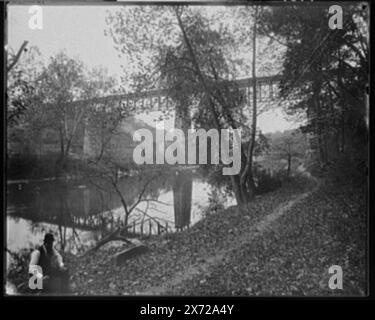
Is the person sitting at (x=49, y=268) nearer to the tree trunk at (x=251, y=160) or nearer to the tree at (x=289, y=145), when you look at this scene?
the tree trunk at (x=251, y=160)

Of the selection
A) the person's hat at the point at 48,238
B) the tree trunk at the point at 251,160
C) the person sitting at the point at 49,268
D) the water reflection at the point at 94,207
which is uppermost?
the tree trunk at the point at 251,160

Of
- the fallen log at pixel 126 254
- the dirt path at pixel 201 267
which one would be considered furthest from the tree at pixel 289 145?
the fallen log at pixel 126 254

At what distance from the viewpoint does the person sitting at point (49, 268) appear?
1.32m

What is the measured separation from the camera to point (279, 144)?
1.36 metres

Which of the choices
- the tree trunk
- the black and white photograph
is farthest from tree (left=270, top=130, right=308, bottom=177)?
the tree trunk

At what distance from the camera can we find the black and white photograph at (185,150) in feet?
4.33

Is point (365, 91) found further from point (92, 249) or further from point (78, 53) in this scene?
point (92, 249)

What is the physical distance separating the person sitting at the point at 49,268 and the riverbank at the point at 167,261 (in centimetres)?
6

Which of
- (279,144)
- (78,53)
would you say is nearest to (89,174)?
(78,53)

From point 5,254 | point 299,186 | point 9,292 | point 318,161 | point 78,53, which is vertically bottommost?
point 9,292

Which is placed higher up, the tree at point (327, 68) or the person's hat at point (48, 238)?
the tree at point (327, 68)

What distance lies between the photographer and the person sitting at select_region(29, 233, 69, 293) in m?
1.32

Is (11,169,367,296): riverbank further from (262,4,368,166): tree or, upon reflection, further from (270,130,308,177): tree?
→ (262,4,368,166): tree

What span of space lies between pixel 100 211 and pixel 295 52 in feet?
4.60
